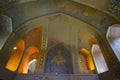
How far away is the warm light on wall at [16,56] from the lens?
8156 millimetres

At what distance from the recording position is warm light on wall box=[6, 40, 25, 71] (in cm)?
816

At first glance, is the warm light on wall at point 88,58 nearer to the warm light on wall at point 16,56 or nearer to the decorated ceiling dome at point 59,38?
the decorated ceiling dome at point 59,38

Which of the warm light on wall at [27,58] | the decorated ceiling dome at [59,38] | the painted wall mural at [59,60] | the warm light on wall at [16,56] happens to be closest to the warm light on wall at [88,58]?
the decorated ceiling dome at [59,38]

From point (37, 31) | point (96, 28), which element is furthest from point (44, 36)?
point (96, 28)

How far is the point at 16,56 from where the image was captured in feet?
29.4

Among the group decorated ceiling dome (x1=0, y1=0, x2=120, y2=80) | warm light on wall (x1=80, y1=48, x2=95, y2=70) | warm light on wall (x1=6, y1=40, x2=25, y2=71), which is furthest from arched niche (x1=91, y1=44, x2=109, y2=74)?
warm light on wall (x1=6, y1=40, x2=25, y2=71)

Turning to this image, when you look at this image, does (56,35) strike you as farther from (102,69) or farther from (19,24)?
(102,69)

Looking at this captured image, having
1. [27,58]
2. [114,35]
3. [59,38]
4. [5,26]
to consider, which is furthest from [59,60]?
[5,26]

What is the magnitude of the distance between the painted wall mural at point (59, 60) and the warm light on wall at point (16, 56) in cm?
168

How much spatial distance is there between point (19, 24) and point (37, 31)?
1550mm

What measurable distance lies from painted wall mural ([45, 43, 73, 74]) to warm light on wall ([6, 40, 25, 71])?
1.68 metres

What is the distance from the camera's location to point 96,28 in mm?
8703

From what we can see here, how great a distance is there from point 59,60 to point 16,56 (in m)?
2.62

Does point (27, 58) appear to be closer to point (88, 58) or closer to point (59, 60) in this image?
point (59, 60)
